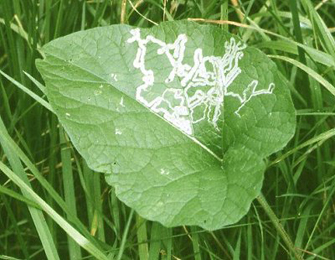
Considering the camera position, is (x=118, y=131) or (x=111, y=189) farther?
(x=111, y=189)

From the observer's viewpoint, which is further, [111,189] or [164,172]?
[111,189]

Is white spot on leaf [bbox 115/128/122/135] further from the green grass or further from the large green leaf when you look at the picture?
the green grass

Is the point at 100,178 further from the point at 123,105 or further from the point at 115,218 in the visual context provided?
the point at 123,105

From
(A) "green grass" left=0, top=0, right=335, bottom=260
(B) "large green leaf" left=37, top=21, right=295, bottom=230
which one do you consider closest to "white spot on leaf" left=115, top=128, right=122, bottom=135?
(B) "large green leaf" left=37, top=21, right=295, bottom=230

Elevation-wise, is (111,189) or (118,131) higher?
(118,131)

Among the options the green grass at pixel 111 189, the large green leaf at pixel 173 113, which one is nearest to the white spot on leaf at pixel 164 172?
the large green leaf at pixel 173 113

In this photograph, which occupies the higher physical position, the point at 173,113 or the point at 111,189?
the point at 173,113
